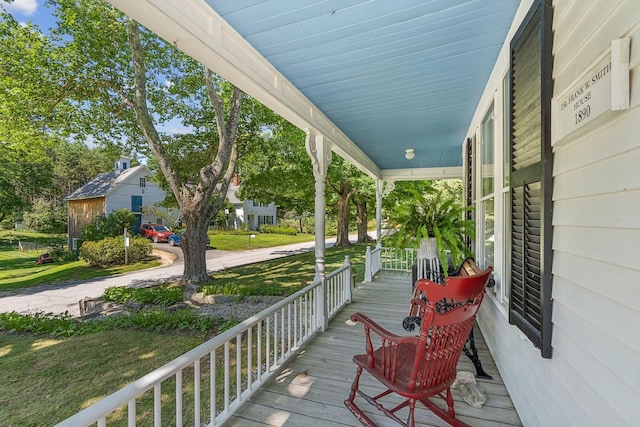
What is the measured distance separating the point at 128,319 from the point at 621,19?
6.87 m

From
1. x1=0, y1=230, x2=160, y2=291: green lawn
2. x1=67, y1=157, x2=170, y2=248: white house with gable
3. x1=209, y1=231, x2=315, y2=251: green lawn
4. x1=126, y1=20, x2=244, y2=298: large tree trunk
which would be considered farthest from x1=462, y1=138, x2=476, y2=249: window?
x1=67, y1=157, x2=170, y2=248: white house with gable

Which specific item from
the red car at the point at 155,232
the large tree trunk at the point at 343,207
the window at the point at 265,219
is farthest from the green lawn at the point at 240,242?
the window at the point at 265,219

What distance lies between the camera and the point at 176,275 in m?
10.2

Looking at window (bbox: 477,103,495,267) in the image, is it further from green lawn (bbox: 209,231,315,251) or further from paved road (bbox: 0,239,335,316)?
green lawn (bbox: 209,231,315,251)

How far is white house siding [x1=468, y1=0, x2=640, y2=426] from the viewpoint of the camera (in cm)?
93

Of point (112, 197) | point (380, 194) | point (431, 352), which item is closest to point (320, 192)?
point (431, 352)

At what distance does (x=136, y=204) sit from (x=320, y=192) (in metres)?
20.2

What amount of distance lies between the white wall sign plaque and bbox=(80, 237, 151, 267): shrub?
14.2 m

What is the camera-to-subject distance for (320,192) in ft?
13.1

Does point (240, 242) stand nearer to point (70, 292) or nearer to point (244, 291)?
point (70, 292)

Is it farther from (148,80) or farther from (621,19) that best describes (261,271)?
(621,19)

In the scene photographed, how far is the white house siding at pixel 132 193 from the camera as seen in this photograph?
1864 cm

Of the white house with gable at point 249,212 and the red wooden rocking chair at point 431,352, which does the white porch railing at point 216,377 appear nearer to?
the red wooden rocking chair at point 431,352

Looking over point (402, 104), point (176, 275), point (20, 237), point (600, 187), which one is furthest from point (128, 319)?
point (20, 237)
